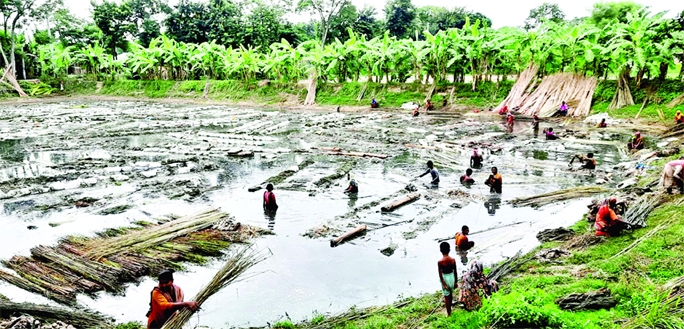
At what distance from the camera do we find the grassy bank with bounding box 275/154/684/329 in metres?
5.31

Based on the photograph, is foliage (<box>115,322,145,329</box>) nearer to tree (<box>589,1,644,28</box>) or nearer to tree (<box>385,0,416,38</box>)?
tree (<box>589,1,644,28</box>)

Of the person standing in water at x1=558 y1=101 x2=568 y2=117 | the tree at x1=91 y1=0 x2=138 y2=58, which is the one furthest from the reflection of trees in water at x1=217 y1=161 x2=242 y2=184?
the tree at x1=91 y1=0 x2=138 y2=58

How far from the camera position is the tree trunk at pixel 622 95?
24531mm

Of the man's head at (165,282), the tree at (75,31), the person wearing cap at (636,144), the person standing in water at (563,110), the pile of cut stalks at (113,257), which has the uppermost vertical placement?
the tree at (75,31)

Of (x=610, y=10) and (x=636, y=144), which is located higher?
(x=610, y=10)

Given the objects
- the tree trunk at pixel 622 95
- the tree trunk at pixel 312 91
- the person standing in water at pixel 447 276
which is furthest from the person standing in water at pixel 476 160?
the tree trunk at pixel 312 91

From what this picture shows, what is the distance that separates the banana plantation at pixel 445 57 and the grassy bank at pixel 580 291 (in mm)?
18032

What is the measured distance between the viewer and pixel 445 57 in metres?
30.5

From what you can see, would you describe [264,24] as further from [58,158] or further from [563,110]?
[58,158]

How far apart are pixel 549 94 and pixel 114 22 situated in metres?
40.2

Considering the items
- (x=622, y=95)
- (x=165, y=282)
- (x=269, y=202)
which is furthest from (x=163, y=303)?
(x=622, y=95)

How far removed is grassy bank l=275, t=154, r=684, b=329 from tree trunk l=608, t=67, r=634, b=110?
17843mm

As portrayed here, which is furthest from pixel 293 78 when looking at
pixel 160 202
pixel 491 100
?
pixel 160 202

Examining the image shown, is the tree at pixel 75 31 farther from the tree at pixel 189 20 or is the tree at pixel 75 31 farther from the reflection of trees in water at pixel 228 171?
the reflection of trees in water at pixel 228 171
